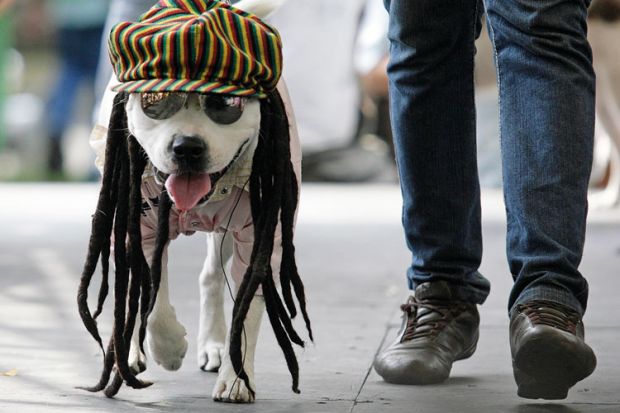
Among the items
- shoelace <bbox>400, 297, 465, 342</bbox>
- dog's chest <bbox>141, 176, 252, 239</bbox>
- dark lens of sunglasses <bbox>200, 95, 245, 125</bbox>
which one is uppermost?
dark lens of sunglasses <bbox>200, 95, 245, 125</bbox>

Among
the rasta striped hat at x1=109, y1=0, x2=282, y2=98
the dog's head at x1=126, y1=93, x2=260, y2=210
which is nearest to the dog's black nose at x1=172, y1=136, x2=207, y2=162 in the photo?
the dog's head at x1=126, y1=93, x2=260, y2=210

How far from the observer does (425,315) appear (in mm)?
3092

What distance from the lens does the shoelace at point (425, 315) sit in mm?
3055

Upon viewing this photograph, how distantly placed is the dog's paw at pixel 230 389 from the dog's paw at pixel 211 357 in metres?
0.34

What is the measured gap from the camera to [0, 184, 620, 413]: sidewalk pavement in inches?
105

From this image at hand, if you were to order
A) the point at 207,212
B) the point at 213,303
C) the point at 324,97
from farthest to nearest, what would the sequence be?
1. the point at 324,97
2. the point at 213,303
3. the point at 207,212

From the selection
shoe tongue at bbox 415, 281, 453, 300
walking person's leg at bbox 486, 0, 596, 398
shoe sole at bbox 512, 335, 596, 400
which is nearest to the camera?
shoe sole at bbox 512, 335, 596, 400

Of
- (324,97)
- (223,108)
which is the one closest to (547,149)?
(223,108)

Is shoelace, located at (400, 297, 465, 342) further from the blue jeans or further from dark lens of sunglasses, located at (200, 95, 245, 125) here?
dark lens of sunglasses, located at (200, 95, 245, 125)

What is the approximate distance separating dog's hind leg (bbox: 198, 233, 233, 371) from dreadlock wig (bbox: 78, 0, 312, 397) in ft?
1.22

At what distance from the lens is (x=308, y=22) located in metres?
9.38

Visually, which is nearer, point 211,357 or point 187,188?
point 187,188

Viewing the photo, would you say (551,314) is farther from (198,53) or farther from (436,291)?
(198,53)

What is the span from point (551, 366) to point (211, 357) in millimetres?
948
